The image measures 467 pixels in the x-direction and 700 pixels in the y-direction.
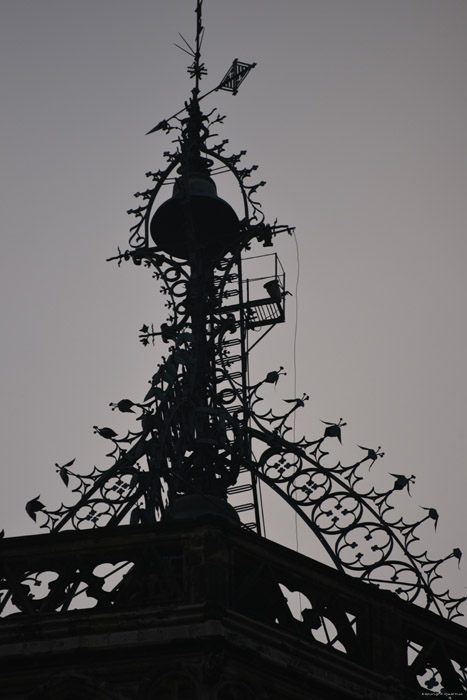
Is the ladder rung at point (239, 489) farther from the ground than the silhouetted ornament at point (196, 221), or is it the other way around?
the silhouetted ornament at point (196, 221)

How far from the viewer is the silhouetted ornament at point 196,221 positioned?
26.1 meters

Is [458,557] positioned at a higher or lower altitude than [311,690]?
higher

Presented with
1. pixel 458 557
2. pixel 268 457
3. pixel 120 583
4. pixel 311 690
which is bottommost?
pixel 311 690

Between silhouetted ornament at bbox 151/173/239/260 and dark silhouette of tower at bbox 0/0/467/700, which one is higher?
silhouetted ornament at bbox 151/173/239/260

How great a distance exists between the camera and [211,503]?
2144 cm

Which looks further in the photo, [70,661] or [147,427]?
[147,427]

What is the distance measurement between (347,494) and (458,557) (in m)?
1.77

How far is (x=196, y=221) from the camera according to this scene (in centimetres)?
2633

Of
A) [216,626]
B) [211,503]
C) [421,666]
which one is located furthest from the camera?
[211,503]

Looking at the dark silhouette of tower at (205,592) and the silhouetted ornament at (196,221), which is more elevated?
the silhouetted ornament at (196,221)

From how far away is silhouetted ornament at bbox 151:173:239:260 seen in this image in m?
26.1

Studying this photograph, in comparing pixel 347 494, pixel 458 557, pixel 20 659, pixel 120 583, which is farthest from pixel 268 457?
pixel 20 659

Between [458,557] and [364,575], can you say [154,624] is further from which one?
[458,557]

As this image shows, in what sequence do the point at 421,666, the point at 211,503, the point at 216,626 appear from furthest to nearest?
the point at 211,503 < the point at 421,666 < the point at 216,626
